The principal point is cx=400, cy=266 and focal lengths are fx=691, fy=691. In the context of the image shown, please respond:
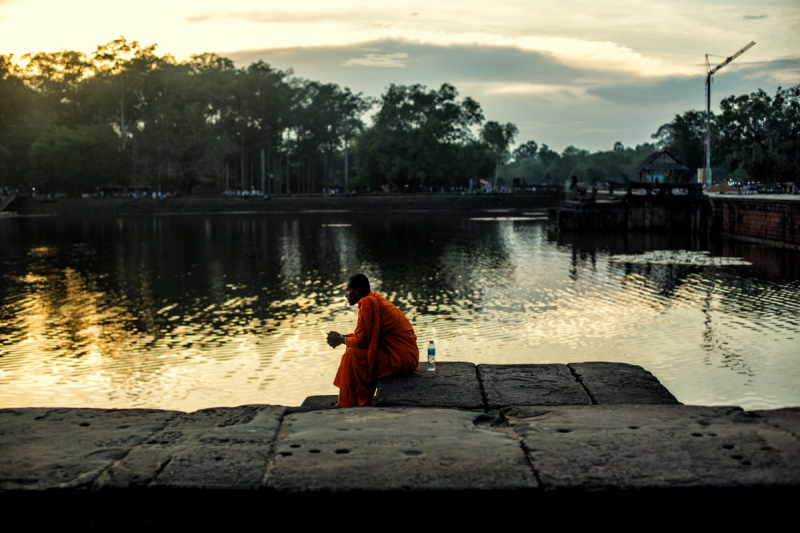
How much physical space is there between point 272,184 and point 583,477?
101 meters

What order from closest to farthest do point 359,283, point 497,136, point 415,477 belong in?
point 415,477
point 359,283
point 497,136

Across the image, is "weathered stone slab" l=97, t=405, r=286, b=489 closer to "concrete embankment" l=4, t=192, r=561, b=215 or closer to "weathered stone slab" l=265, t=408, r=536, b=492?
"weathered stone slab" l=265, t=408, r=536, b=492

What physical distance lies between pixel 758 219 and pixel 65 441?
29.2 metres

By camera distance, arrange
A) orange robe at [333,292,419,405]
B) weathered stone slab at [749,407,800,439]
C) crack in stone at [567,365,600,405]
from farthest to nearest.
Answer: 1. orange robe at [333,292,419,405]
2. crack in stone at [567,365,600,405]
3. weathered stone slab at [749,407,800,439]

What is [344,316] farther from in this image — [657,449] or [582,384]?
[657,449]

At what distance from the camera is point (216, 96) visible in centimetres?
7538

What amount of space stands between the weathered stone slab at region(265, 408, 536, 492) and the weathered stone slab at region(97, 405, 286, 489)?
0.38 ft

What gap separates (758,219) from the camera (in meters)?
28.0

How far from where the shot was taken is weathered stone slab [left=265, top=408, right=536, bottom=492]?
346 cm

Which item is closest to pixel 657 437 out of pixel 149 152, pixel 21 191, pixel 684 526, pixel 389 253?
pixel 684 526

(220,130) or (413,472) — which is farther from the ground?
(220,130)

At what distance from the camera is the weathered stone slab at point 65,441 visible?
11.9ft

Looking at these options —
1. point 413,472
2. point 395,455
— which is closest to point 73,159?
point 395,455

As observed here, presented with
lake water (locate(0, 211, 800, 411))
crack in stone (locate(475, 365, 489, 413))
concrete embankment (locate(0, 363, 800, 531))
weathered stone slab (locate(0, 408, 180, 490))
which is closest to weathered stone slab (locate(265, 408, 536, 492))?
concrete embankment (locate(0, 363, 800, 531))
